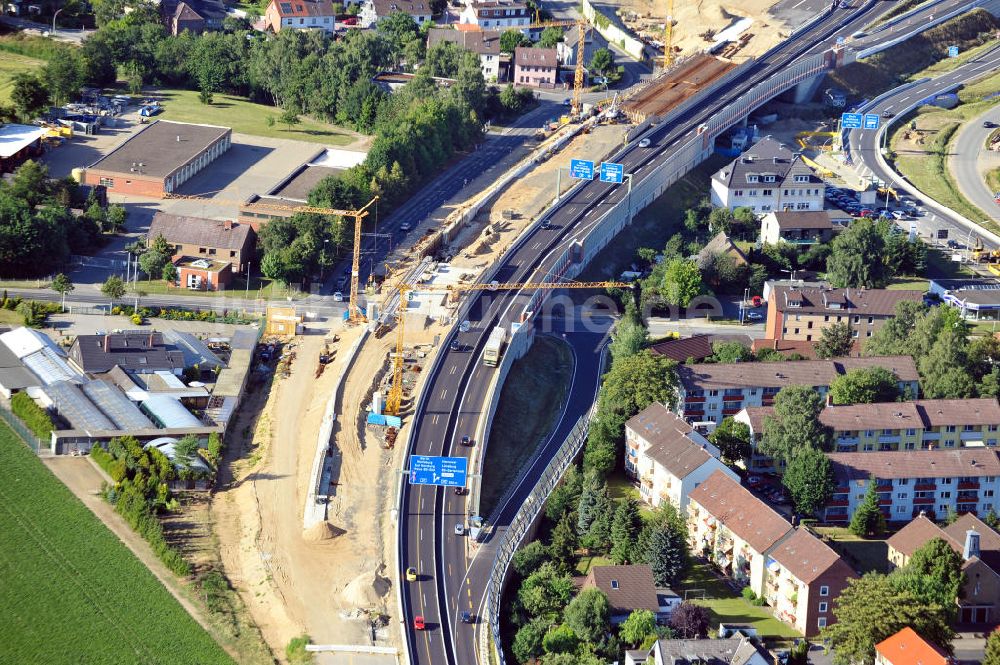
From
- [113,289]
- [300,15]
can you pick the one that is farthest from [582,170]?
[300,15]

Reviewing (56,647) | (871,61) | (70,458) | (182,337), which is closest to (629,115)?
(871,61)

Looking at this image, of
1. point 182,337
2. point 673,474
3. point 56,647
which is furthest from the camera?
point 182,337

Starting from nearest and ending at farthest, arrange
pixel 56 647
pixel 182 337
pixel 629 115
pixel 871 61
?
pixel 56 647 < pixel 182 337 < pixel 629 115 < pixel 871 61

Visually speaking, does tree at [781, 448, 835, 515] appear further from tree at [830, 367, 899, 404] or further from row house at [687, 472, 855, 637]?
tree at [830, 367, 899, 404]

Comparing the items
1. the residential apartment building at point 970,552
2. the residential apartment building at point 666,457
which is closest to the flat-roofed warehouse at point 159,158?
the residential apartment building at point 666,457

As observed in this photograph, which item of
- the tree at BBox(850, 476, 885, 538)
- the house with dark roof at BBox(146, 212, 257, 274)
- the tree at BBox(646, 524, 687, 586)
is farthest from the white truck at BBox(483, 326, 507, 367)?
the tree at BBox(850, 476, 885, 538)

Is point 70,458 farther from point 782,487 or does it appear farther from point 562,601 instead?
point 782,487
